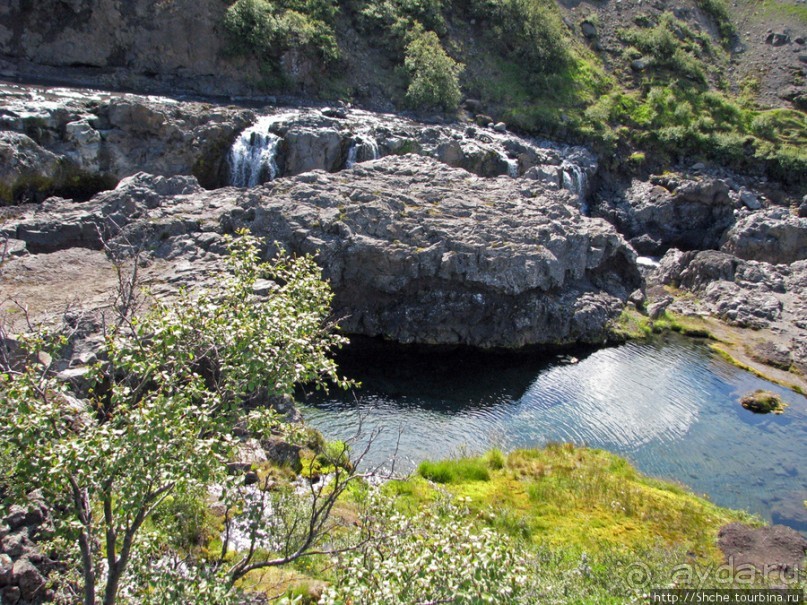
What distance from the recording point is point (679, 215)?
196 feet

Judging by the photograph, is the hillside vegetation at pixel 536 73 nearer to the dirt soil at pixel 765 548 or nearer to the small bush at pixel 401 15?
the small bush at pixel 401 15

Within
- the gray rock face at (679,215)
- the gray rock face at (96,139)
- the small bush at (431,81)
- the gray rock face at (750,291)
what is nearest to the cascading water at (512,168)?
the gray rock face at (679,215)

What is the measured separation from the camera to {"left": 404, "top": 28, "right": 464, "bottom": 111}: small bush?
64250 mm

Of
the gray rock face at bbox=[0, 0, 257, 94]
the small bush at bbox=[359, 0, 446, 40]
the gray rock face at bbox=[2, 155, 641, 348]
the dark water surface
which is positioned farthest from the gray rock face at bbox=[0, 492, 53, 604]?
the small bush at bbox=[359, 0, 446, 40]

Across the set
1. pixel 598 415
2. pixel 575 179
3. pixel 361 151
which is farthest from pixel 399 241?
pixel 575 179

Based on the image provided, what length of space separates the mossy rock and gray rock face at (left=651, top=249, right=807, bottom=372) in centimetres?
679

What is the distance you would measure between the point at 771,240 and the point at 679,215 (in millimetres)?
9153

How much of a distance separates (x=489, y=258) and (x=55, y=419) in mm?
29276

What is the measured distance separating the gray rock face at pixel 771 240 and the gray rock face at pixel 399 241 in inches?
848

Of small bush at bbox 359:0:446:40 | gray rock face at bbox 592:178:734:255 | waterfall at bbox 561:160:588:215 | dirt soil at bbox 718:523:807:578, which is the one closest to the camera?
dirt soil at bbox 718:523:807:578

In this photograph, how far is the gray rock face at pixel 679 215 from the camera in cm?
5791

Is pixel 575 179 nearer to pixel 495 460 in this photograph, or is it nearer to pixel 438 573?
pixel 495 460

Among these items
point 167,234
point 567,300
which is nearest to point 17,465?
point 167,234

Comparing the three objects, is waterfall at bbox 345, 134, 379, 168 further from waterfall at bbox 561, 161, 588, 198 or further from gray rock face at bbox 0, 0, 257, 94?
gray rock face at bbox 0, 0, 257, 94
